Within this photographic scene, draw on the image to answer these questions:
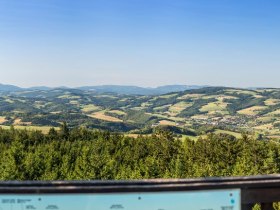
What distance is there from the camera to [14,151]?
110 m

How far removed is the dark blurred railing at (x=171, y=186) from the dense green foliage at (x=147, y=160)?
74.8m

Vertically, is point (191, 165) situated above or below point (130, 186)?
below

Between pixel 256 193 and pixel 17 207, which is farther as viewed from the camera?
pixel 256 193

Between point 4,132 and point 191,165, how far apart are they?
297 feet

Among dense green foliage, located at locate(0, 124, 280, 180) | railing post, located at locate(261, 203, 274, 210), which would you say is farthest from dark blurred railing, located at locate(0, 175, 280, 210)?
dense green foliage, located at locate(0, 124, 280, 180)

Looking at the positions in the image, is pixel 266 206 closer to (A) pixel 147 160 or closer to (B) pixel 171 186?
(B) pixel 171 186

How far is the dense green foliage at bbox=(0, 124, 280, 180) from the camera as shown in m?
91.5

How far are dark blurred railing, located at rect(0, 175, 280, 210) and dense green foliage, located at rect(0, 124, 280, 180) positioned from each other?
7484 centimetres

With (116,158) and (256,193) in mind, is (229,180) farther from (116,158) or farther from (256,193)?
(116,158)

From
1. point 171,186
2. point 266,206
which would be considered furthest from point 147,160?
point 171,186

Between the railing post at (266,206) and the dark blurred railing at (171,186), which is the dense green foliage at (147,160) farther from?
the dark blurred railing at (171,186)

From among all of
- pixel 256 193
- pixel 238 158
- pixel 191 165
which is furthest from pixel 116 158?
pixel 256 193

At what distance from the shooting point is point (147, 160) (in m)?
99.2

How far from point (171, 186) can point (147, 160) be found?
→ 95658 millimetres
